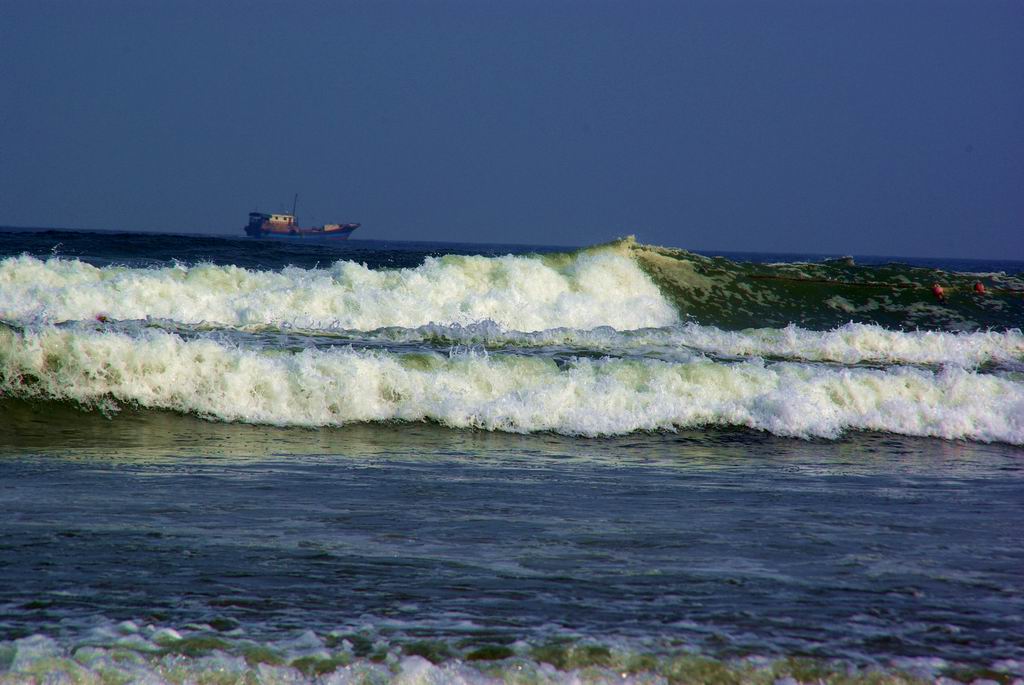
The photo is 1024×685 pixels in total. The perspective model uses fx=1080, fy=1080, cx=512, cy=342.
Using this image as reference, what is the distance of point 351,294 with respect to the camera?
17.4 metres

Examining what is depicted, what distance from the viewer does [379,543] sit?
5.47 m

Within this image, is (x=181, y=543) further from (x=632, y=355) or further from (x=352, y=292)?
(x=352, y=292)

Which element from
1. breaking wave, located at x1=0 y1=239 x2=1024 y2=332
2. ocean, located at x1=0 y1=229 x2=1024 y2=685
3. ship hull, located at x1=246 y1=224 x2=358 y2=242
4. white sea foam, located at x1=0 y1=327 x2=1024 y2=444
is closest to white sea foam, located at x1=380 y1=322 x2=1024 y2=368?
ocean, located at x1=0 y1=229 x2=1024 y2=685

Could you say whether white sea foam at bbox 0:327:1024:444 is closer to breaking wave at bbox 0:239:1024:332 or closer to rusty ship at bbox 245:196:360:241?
breaking wave at bbox 0:239:1024:332

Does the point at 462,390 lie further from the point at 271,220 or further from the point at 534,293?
the point at 271,220

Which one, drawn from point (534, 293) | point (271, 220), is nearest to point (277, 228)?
point (271, 220)

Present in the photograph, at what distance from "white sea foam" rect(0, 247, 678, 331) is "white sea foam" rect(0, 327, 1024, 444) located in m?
3.57

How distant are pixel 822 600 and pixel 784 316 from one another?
1797 centimetres

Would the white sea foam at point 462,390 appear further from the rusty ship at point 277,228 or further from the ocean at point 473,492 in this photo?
the rusty ship at point 277,228

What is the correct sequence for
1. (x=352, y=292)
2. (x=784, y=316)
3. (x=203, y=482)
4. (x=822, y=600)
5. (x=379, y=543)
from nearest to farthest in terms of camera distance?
1. (x=822, y=600)
2. (x=379, y=543)
3. (x=203, y=482)
4. (x=352, y=292)
5. (x=784, y=316)

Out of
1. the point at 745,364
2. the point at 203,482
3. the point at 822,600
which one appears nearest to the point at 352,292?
the point at 745,364

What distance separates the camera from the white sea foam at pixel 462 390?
10844 millimetres

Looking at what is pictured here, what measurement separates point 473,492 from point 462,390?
15.2ft

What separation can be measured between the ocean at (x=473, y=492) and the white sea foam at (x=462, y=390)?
4cm
